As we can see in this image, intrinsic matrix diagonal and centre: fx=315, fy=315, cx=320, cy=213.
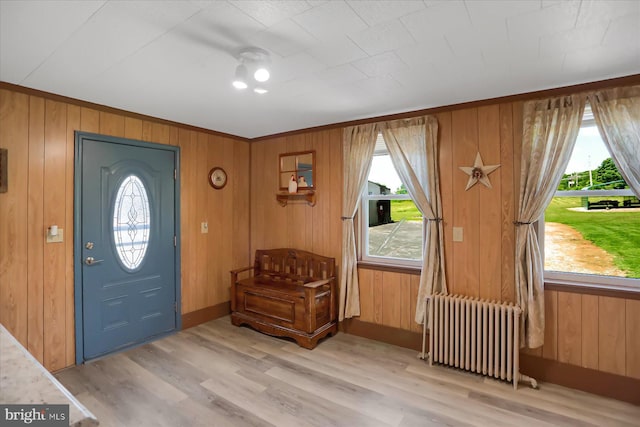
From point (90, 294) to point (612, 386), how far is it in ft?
14.3

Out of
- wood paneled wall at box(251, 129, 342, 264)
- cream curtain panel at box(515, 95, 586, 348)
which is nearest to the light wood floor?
cream curtain panel at box(515, 95, 586, 348)

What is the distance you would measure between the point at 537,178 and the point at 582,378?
1590 mm

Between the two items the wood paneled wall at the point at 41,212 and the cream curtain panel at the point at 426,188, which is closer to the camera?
the wood paneled wall at the point at 41,212

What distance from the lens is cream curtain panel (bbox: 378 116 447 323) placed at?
2998mm

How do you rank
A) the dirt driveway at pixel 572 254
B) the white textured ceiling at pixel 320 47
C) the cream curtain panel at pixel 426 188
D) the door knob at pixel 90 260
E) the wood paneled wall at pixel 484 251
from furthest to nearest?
the cream curtain panel at pixel 426 188 → the door knob at pixel 90 260 → the dirt driveway at pixel 572 254 → the wood paneled wall at pixel 484 251 → the white textured ceiling at pixel 320 47

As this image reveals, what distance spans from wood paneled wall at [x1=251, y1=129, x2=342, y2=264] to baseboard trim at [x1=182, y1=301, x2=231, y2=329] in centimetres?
87

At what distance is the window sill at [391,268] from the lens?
3.18 meters

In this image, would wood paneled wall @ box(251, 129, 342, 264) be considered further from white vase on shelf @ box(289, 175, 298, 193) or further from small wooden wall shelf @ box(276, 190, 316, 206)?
white vase on shelf @ box(289, 175, 298, 193)

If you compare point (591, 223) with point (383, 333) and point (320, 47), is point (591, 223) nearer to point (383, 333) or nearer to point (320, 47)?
point (383, 333)

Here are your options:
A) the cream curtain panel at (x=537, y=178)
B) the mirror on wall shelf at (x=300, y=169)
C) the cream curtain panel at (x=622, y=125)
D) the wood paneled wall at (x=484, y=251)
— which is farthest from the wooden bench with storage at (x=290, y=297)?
the cream curtain panel at (x=622, y=125)

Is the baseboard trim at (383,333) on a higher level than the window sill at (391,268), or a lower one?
lower

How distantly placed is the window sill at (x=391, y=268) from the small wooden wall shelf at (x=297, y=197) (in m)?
0.96

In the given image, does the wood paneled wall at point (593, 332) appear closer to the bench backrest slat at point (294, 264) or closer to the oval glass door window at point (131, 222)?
the bench backrest slat at point (294, 264)

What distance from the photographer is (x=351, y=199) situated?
3477 mm
